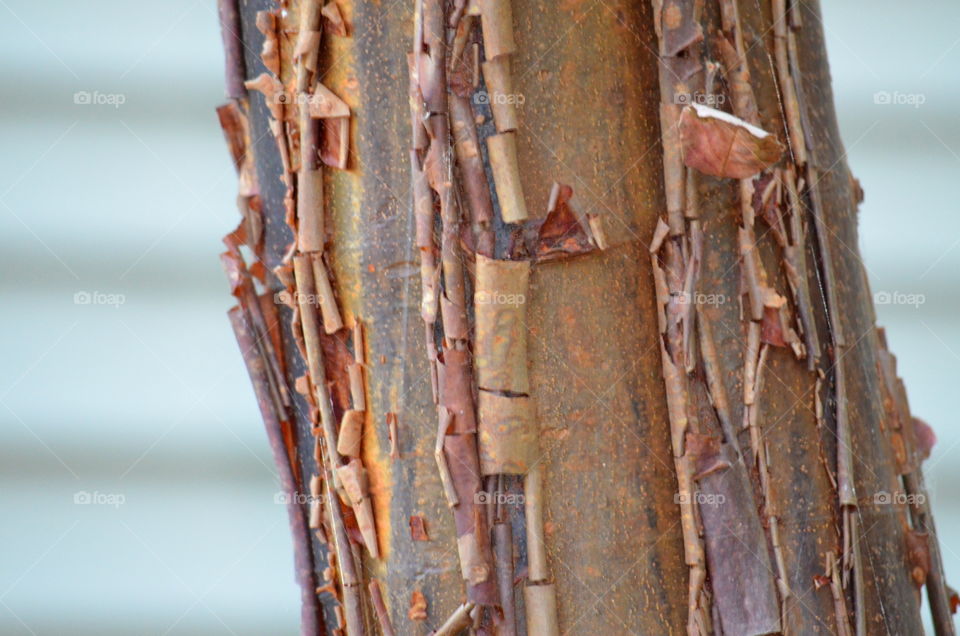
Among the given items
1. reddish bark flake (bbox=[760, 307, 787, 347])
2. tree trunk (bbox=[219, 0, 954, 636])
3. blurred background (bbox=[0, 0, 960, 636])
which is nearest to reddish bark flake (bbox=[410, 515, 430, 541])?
tree trunk (bbox=[219, 0, 954, 636])

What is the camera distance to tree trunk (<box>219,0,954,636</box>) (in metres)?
0.39

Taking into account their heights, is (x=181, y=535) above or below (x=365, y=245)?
below

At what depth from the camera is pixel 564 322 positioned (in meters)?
0.40

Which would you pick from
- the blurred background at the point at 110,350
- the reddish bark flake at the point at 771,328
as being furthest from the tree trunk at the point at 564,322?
the blurred background at the point at 110,350

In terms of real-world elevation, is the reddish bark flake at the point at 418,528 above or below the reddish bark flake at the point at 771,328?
below

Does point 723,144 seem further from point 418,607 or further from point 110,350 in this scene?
point 110,350

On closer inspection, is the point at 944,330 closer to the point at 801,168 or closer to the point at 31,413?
the point at 801,168

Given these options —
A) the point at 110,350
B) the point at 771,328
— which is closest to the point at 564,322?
the point at 771,328

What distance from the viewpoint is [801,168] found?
450 mm

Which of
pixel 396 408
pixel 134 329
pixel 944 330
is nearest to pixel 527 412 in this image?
pixel 396 408

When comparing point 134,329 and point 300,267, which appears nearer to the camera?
point 300,267

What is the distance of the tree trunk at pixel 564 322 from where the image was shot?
39cm

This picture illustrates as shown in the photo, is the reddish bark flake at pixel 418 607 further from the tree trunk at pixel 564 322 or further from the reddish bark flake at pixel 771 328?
the reddish bark flake at pixel 771 328

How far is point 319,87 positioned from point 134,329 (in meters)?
0.55
